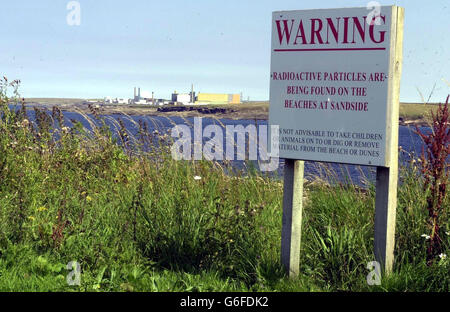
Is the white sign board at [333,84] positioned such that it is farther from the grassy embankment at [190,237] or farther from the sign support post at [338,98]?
the grassy embankment at [190,237]

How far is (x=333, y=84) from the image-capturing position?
4949 mm

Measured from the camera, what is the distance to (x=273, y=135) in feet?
17.3

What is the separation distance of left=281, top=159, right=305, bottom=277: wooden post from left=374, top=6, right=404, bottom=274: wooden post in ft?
2.41

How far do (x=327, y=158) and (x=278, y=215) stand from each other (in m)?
1.46

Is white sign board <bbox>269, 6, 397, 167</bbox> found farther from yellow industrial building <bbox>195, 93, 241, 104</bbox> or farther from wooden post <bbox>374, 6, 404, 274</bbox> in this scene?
yellow industrial building <bbox>195, 93, 241, 104</bbox>

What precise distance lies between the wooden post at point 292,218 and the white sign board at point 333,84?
0.17m

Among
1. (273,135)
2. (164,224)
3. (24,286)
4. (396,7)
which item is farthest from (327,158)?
(24,286)

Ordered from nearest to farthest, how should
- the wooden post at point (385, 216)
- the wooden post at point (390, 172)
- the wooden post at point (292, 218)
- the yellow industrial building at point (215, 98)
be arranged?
1. the wooden post at point (390, 172)
2. the wooden post at point (385, 216)
3. the wooden post at point (292, 218)
4. the yellow industrial building at point (215, 98)

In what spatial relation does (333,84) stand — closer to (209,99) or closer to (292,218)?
(292,218)

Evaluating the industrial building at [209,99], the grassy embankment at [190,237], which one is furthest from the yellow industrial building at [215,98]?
the grassy embankment at [190,237]

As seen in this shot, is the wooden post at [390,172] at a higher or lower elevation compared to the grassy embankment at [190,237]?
higher

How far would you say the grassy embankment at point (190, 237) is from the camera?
16.3 ft

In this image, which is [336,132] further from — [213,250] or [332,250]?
[213,250]

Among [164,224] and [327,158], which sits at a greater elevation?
[327,158]
